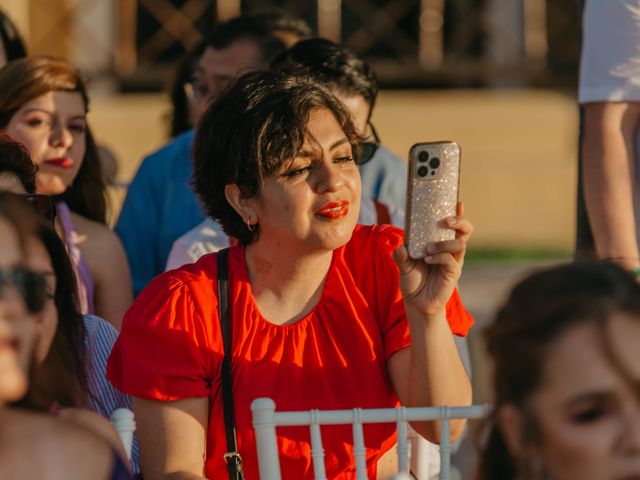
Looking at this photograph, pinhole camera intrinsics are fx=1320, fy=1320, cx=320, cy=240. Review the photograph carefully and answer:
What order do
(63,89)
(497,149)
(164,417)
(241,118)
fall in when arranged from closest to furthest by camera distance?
(164,417) → (241,118) → (63,89) → (497,149)

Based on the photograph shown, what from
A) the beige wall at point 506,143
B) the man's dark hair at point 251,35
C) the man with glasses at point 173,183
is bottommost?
the beige wall at point 506,143

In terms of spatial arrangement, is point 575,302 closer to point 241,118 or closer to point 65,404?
point 65,404

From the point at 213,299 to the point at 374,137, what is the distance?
110 centimetres

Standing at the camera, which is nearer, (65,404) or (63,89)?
(65,404)

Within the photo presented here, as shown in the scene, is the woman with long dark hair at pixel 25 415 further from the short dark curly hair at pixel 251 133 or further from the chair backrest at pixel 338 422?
the short dark curly hair at pixel 251 133

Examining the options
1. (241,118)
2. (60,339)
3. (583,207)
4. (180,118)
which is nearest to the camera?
(60,339)

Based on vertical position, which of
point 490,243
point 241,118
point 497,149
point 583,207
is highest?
point 241,118

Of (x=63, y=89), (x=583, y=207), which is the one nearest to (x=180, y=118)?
(x=63, y=89)

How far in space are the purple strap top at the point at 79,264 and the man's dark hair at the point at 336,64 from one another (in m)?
Answer: 0.78

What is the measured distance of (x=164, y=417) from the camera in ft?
9.08

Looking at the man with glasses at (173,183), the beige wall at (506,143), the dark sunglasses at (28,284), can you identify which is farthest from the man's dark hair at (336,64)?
the beige wall at (506,143)

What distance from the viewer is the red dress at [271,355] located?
280cm

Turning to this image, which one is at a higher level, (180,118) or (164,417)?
(180,118)

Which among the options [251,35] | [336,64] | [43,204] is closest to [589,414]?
[43,204]
